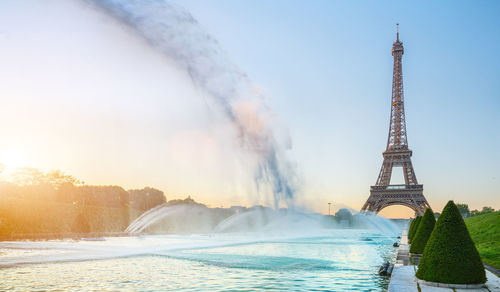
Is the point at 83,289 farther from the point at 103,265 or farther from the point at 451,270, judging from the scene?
the point at 451,270

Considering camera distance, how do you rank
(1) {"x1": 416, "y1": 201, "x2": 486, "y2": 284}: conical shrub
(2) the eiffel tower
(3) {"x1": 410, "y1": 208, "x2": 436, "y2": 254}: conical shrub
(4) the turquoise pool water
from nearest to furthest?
(1) {"x1": 416, "y1": 201, "x2": 486, "y2": 284}: conical shrub < (4) the turquoise pool water < (3) {"x1": 410, "y1": 208, "x2": 436, "y2": 254}: conical shrub < (2) the eiffel tower


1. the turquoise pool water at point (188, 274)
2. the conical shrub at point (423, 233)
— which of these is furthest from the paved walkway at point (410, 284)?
the conical shrub at point (423, 233)

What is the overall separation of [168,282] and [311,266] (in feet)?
25.3

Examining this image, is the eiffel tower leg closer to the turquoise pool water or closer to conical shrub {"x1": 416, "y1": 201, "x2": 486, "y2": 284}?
the turquoise pool water

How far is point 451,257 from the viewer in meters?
11.1

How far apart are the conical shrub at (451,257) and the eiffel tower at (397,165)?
67.9 metres

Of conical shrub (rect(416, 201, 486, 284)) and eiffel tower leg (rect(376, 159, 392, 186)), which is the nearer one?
conical shrub (rect(416, 201, 486, 284))

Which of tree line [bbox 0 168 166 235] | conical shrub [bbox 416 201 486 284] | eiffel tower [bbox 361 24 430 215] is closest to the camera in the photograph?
conical shrub [bbox 416 201 486 284]

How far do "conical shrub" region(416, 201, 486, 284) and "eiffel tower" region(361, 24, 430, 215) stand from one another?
67.9m

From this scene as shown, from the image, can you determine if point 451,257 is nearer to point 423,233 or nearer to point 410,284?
point 410,284

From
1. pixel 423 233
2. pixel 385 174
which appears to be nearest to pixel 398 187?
pixel 385 174

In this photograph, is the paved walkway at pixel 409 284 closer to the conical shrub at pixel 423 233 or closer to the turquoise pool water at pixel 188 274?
the turquoise pool water at pixel 188 274

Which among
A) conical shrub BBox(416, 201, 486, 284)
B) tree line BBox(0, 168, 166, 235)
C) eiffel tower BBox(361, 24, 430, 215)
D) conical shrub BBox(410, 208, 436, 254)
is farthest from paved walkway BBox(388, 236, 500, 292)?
eiffel tower BBox(361, 24, 430, 215)

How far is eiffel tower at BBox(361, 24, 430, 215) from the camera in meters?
76.9
